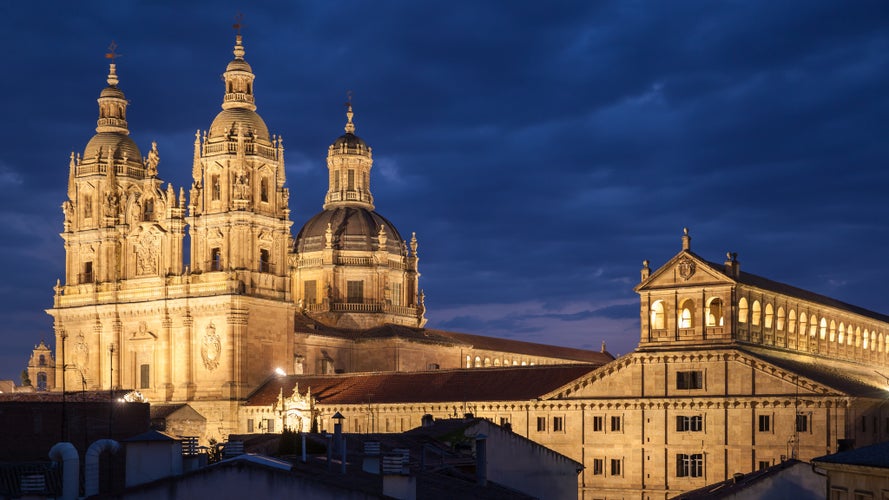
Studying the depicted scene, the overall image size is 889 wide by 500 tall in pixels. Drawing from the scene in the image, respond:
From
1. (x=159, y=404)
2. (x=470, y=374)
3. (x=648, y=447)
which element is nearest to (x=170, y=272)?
(x=159, y=404)

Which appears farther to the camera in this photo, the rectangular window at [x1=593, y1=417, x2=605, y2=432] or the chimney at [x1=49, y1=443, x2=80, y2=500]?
the rectangular window at [x1=593, y1=417, x2=605, y2=432]

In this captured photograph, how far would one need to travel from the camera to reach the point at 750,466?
81.3 metres

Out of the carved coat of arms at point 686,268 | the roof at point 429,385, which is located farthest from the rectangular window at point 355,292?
the carved coat of arms at point 686,268

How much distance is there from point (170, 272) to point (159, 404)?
34.7 feet

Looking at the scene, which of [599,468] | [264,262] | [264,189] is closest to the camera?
[599,468]

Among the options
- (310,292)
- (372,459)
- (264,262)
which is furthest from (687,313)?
(310,292)

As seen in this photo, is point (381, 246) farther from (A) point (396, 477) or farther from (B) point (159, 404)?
(A) point (396, 477)

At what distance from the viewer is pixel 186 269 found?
110 m

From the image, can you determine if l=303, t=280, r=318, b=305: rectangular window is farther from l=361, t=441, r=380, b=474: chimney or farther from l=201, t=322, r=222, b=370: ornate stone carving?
l=361, t=441, r=380, b=474: chimney

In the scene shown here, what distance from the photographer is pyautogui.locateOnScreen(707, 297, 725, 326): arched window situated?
283 ft

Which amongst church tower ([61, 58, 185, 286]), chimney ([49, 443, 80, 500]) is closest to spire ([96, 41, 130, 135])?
church tower ([61, 58, 185, 286])

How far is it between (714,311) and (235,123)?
4100 cm

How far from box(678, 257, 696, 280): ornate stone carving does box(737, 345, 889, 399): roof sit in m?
5.45

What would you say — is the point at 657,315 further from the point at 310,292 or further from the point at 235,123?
the point at 310,292
